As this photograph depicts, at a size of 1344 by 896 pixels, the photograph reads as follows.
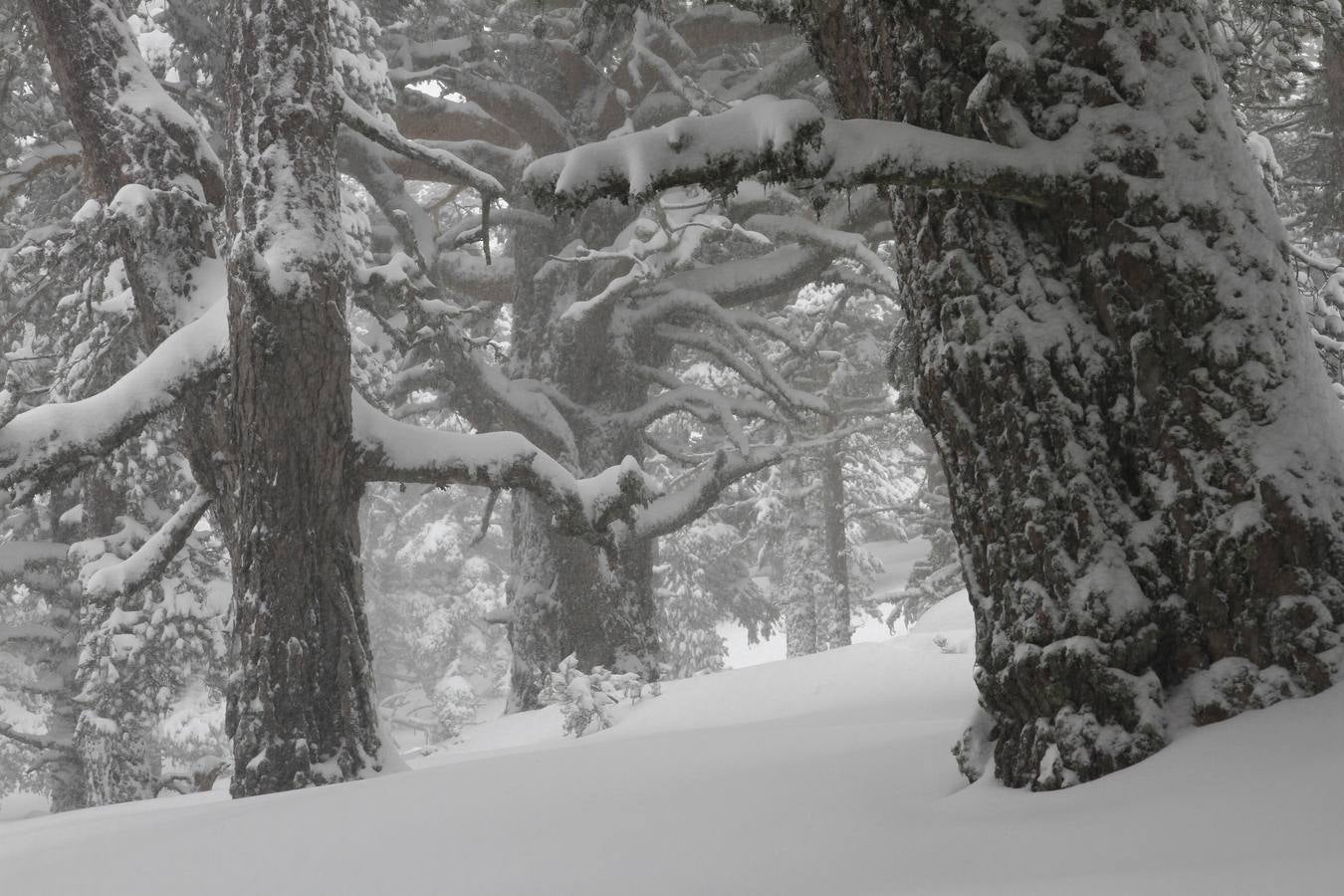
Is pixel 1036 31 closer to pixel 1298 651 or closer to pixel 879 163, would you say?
pixel 879 163

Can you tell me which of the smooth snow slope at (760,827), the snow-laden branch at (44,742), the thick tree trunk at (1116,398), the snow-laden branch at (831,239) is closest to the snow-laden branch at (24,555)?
the snow-laden branch at (44,742)

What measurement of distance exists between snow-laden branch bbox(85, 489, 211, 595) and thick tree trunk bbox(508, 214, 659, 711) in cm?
497

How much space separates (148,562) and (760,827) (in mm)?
6097

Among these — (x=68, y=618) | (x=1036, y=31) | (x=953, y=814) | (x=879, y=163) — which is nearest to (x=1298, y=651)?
(x=953, y=814)

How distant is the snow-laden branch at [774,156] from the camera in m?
2.79

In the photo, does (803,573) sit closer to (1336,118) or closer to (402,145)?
(1336,118)

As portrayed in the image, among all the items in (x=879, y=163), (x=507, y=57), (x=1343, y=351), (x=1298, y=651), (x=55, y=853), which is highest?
(x=507, y=57)

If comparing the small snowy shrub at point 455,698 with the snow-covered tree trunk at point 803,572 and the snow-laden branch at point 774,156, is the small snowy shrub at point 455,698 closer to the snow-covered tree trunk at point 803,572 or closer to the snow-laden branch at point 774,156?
the snow-covered tree trunk at point 803,572

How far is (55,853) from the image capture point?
391 cm

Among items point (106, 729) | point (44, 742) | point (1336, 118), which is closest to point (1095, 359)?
point (106, 729)

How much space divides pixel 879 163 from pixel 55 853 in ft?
12.0

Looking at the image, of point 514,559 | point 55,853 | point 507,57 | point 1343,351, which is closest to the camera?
point 55,853

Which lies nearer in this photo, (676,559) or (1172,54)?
(1172,54)

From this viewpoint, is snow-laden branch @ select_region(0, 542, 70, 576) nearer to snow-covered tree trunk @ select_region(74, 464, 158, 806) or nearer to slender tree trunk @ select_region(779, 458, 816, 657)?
snow-covered tree trunk @ select_region(74, 464, 158, 806)
